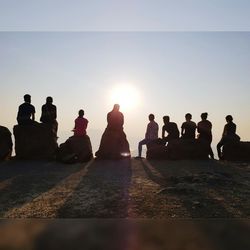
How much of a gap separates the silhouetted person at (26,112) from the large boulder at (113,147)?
2960 mm

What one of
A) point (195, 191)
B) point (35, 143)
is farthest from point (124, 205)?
point (35, 143)

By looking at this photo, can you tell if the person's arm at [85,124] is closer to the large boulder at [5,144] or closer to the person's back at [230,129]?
the large boulder at [5,144]

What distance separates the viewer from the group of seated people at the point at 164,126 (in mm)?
17031

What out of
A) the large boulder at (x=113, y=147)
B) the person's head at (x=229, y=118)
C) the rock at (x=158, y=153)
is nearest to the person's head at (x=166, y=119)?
the rock at (x=158, y=153)

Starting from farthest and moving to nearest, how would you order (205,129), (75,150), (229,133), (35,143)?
(205,129), (229,133), (35,143), (75,150)

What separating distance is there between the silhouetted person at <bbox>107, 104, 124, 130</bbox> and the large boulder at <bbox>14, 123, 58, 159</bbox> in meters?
2.28

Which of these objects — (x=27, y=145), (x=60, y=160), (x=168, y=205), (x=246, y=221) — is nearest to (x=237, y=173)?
(x=168, y=205)

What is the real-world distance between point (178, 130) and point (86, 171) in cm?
599

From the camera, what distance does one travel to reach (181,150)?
1652cm

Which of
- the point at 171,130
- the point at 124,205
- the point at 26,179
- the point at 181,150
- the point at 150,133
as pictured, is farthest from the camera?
the point at 150,133

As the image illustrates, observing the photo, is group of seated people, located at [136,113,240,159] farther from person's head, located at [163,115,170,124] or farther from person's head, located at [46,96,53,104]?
person's head, located at [46,96,53,104]

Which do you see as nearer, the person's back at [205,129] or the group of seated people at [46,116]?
the group of seated people at [46,116]

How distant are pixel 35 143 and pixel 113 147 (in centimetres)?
301

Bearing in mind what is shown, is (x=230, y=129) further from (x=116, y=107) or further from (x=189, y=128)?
(x=116, y=107)
